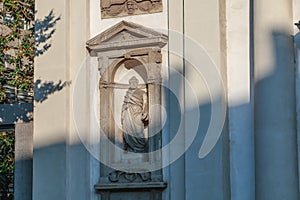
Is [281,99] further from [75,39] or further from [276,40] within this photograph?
[75,39]

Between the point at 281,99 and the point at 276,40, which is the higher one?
the point at 276,40

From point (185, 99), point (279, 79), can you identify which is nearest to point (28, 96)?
point (185, 99)

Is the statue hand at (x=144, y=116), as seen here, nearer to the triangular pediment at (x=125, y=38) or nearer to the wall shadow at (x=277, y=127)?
the triangular pediment at (x=125, y=38)

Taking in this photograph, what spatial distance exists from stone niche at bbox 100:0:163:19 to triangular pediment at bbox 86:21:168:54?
0.26 m

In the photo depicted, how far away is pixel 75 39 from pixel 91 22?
1.40 ft

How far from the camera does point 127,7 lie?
1569 centimetres

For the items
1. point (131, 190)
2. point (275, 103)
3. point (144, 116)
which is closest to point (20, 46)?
point (144, 116)

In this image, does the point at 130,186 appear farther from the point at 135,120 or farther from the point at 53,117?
the point at 53,117

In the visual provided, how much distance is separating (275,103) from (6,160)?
10.1 metres

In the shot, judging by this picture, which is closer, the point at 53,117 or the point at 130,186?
the point at 130,186

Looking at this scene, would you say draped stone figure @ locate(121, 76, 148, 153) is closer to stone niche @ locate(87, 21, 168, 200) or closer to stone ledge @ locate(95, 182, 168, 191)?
stone niche @ locate(87, 21, 168, 200)

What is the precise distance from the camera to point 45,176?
15703 mm

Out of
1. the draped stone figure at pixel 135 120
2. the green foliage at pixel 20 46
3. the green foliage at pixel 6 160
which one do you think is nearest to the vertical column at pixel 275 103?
the draped stone figure at pixel 135 120

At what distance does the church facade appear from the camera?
1391cm
